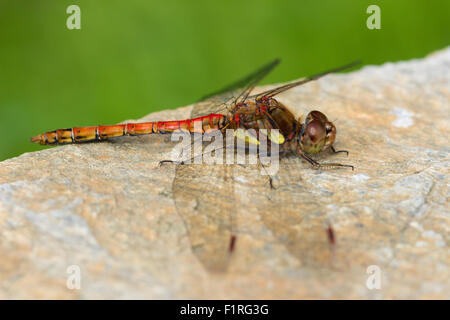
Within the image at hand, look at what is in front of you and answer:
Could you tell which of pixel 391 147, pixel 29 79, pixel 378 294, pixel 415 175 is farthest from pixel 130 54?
pixel 378 294

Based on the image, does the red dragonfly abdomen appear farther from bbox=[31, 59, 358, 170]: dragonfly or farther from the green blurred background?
the green blurred background

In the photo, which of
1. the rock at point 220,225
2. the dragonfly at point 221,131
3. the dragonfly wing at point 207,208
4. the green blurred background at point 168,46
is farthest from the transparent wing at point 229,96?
the green blurred background at point 168,46

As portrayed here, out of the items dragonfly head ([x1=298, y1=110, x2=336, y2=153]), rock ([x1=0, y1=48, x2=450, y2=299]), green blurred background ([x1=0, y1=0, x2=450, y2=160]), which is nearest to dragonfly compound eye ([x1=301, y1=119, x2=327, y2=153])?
dragonfly head ([x1=298, y1=110, x2=336, y2=153])

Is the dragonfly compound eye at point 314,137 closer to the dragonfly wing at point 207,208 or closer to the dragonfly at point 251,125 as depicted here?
the dragonfly at point 251,125

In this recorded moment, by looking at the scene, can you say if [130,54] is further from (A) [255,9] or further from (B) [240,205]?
(B) [240,205]

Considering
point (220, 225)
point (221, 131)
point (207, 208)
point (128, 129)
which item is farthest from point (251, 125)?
point (220, 225)

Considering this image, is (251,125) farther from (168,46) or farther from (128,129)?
(168,46)
